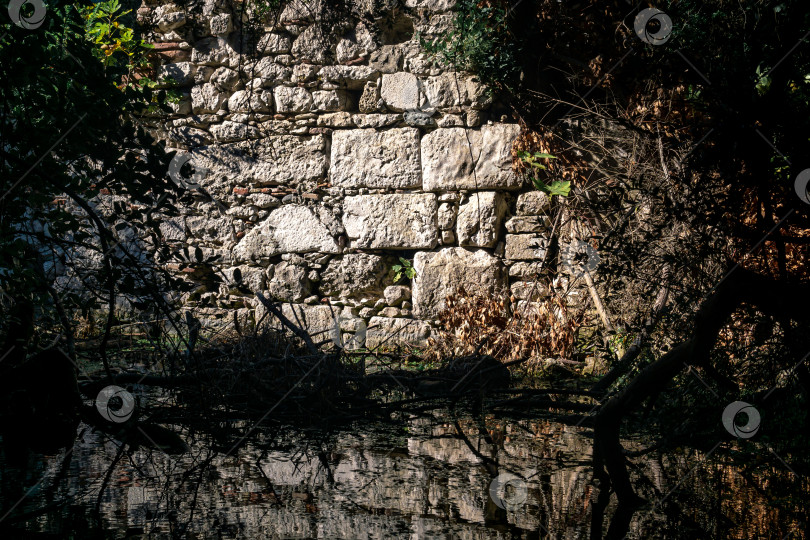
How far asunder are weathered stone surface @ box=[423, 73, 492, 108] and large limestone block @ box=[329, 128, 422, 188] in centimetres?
34

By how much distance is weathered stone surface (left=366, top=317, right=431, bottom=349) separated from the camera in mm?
5906

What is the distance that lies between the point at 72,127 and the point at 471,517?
195cm

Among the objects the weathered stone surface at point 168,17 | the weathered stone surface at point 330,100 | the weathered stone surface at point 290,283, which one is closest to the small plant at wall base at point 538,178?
the weathered stone surface at point 330,100

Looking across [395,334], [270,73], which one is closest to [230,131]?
[270,73]

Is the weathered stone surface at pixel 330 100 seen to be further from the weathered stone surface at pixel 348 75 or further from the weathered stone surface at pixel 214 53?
the weathered stone surface at pixel 214 53

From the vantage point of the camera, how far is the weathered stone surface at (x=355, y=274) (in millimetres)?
6113

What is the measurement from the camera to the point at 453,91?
595 cm

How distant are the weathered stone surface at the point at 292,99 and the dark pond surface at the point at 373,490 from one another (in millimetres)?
3848

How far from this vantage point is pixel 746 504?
7.01 feet

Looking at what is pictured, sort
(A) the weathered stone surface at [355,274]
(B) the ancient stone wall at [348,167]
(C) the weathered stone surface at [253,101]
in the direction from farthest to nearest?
(C) the weathered stone surface at [253,101] < (A) the weathered stone surface at [355,274] < (B) the ancient stone wall at [348,167]

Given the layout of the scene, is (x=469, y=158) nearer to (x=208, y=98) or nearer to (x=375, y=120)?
(x=375, y=120)

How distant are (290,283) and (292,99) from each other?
65.7 inches

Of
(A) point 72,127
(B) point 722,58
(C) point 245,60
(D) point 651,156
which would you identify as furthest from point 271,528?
(C) point 245,60

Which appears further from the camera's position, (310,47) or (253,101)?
(253,101)
